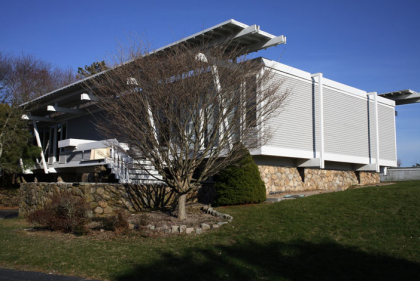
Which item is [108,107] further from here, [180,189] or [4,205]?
[4,205]

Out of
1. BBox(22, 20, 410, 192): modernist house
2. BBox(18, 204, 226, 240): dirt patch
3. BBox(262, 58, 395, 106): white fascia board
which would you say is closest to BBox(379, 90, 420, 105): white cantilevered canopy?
BBox(22, 20, 410, 192): modernist house

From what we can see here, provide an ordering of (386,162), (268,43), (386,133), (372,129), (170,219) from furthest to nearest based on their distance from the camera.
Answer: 1. (386,133)
2. (386,162)
3. (372,129)
4. (268,43)
5. (170,219)

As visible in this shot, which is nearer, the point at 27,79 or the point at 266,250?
the point at 266,250

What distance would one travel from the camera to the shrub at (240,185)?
13719mm

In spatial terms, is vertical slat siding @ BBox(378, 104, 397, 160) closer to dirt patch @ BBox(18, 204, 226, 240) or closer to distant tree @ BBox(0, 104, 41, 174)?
dirt patch @ BBox(18, 204, 226, 240)

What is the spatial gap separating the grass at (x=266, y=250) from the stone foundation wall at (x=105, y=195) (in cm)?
294

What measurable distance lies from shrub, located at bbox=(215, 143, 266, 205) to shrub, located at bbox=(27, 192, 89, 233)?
4.67 meters

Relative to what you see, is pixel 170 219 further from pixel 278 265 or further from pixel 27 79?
pixel 27 79

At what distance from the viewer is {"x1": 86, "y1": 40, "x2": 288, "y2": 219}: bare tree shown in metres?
11.5

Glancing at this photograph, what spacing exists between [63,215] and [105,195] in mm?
2769

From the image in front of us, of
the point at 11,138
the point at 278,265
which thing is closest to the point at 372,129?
the point at 278,265

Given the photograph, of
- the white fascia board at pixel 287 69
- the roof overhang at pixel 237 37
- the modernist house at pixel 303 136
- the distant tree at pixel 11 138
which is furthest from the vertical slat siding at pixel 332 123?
the distant tree at pixel 11 138

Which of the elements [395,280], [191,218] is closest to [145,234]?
[191,218]

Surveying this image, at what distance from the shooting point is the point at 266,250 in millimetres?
8430
